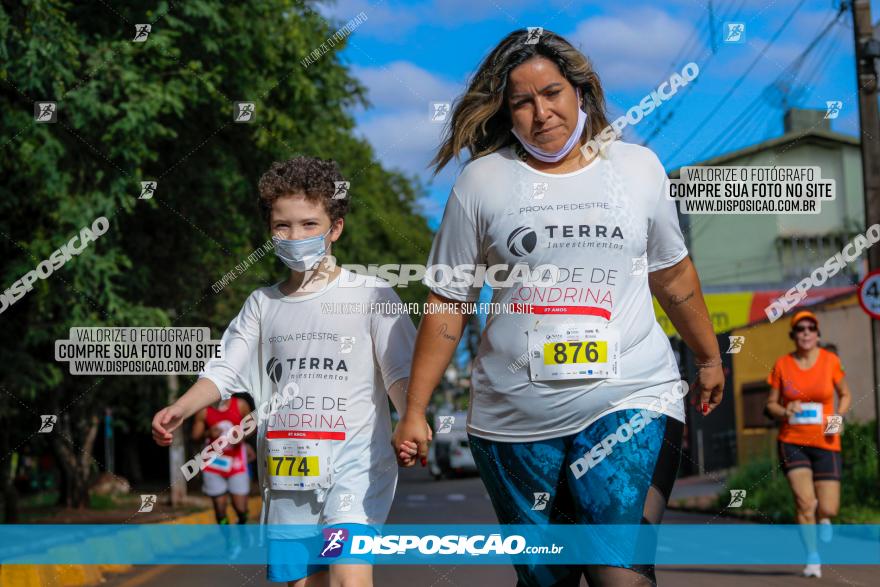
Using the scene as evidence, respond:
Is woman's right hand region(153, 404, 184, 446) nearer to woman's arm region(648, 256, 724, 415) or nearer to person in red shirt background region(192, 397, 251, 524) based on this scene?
woman's arm region(648, 256, 724, 415)

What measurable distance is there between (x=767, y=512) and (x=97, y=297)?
740 cm

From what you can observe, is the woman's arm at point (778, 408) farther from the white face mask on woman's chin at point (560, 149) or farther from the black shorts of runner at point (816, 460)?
the white face mask on woman's chin at point (560, 149)

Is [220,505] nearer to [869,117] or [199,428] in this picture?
[199,428]

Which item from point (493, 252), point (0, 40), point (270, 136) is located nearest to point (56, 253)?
point (0, 40)

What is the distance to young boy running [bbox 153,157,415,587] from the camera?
15.6 ft

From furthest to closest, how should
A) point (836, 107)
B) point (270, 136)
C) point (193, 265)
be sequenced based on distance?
point (193, 265)
point (270, 136)
point (836, 107)

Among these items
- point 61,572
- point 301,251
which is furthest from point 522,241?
point 61,572

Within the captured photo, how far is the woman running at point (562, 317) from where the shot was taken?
3.96 metres

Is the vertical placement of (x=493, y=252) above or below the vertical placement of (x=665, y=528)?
above

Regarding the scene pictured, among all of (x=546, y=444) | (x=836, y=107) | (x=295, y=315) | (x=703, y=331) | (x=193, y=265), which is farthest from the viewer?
(x=193, y=265)

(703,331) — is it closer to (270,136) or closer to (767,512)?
(767,512)

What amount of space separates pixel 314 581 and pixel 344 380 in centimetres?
73

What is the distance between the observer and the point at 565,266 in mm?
3967

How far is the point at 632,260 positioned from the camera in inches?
160
